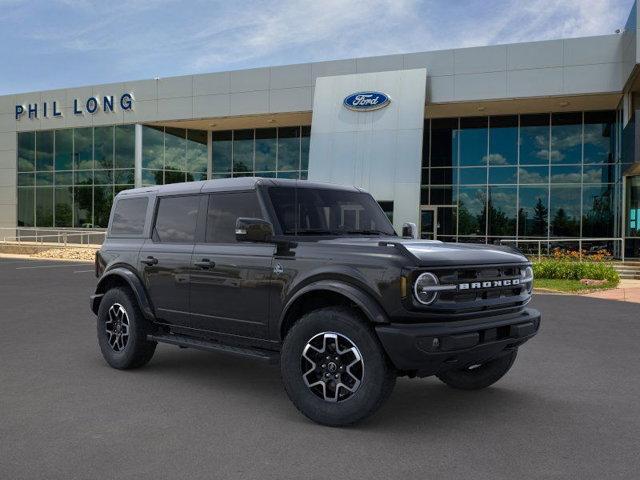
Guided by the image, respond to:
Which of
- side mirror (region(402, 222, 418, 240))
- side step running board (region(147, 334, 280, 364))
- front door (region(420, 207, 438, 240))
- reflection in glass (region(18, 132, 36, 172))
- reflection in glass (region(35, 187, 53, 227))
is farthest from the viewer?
reflection in glass (region(18, 132, 36, 172))

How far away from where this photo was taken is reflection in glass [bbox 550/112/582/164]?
1091 inches

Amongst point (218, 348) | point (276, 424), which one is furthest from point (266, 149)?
point (276, 424)

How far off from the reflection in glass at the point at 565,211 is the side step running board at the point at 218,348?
80.3 ft

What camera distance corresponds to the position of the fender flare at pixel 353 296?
15.2ft

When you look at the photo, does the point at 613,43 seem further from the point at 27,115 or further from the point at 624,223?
the point at 27,115

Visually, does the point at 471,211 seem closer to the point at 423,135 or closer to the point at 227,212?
the point at 423,135

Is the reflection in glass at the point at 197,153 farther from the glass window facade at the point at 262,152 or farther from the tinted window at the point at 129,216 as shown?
the tinted window at the point at 129,216

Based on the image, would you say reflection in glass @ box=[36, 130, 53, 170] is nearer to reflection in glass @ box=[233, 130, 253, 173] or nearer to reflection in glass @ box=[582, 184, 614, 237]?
reflection in glass @ box=[233, 130, 253, 173]

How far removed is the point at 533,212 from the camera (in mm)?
28188

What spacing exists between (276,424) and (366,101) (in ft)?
76.2

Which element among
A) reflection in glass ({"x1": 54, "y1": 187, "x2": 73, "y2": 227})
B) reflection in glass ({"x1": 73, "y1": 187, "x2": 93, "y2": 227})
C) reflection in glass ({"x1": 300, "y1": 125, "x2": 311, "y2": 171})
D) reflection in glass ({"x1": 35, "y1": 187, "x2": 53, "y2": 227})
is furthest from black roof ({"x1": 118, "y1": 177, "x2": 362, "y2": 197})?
reflection in glass ({"x1": 35, "y1": 187, "x2": 53, "y2": 227})

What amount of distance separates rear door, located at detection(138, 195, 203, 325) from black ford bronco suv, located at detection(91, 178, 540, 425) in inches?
0.6

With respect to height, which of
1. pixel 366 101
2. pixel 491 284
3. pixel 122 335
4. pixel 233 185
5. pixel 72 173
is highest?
pixel 366 101

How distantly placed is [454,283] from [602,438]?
5.15ft
